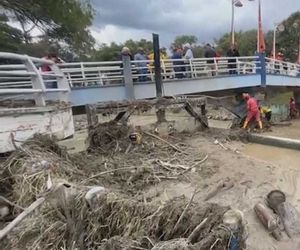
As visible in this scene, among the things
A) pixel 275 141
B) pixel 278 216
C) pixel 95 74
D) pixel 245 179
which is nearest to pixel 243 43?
pixel 275 141

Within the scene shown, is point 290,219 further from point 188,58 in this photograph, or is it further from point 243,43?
point 243,43

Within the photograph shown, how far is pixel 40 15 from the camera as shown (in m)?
18.2

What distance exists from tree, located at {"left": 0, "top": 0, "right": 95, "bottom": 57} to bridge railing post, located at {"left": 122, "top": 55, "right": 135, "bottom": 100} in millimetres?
5595

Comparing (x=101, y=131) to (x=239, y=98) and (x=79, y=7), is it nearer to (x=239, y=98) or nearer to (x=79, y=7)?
(x=79, y=7)

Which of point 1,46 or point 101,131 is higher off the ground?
point 1,46

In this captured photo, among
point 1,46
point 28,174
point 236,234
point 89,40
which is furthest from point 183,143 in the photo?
point 1,46

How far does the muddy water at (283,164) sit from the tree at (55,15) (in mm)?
9290

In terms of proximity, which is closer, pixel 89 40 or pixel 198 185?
pixel 198 185

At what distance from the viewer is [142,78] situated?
14719mm

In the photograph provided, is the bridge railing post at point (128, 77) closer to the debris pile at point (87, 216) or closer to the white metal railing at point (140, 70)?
the white metal railing at point (140, 70)

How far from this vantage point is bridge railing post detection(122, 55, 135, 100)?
539 inches

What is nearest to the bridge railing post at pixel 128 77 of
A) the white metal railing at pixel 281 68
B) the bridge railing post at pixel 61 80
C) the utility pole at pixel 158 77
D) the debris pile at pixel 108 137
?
the utility pole at pixel 158 77

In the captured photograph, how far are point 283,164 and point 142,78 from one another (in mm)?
5637

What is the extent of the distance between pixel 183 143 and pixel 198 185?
3682 mm
